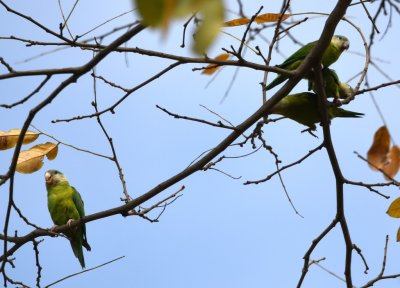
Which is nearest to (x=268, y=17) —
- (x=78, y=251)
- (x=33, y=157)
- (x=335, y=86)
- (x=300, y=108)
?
(x=300, y=108)

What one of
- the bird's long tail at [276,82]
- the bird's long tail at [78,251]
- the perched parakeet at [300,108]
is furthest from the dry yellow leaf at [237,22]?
the bird's long tail at [78,251]

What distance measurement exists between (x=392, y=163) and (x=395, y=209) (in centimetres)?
46

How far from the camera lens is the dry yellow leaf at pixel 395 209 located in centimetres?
248

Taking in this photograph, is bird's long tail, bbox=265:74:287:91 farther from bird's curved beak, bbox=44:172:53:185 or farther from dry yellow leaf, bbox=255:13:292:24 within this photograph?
bird's curved beak, bbox=44:172:53:185

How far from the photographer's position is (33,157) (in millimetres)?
3045

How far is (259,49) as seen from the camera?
2920 millimetres

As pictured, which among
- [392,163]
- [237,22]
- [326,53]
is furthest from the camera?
[326,53]

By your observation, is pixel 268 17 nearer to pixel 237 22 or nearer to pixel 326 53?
pixel 237 22

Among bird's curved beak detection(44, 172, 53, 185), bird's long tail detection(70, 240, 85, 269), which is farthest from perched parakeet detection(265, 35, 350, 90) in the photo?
bird's curved beak detection(44, 172, 53, 185)

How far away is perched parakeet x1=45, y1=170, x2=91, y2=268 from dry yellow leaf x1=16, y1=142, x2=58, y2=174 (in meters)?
2.34

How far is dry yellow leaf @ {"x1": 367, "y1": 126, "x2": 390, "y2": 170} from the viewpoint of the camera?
2131mm

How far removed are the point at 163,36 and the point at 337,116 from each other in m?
3.10

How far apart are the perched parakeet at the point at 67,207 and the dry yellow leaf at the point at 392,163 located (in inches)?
150

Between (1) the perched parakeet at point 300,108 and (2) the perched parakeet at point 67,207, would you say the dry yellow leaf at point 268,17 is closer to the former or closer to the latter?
(1) the perched parakeet at point 300,108
